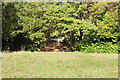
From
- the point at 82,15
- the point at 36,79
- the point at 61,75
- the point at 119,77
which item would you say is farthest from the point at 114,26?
the point at 36,79

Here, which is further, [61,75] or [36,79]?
[61,75]

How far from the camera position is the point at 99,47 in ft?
32.6

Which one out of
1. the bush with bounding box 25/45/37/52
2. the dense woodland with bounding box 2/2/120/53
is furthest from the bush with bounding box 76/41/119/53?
the bush with bounding box 25/45/37/52

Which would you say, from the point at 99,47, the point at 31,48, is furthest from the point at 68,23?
the point at 31,48

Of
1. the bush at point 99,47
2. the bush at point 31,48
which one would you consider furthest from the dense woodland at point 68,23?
the bush at point 31,48

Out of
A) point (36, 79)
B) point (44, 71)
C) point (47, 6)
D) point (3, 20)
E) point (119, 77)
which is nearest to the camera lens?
point (36, 79)

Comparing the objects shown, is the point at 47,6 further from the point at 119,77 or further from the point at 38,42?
the point at 119,77

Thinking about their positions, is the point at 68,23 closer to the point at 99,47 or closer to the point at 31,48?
the point at 99,47

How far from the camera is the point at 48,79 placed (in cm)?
454

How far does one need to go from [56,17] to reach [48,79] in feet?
18.8

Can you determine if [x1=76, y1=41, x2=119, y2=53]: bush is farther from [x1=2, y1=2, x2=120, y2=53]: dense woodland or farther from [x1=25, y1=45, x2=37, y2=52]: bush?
[x1=25, y1=45, x2=37, y2=52]: bush

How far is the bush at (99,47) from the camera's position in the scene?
976 centimetres

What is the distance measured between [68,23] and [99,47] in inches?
94.5

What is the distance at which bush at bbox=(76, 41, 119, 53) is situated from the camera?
9.76 metres
